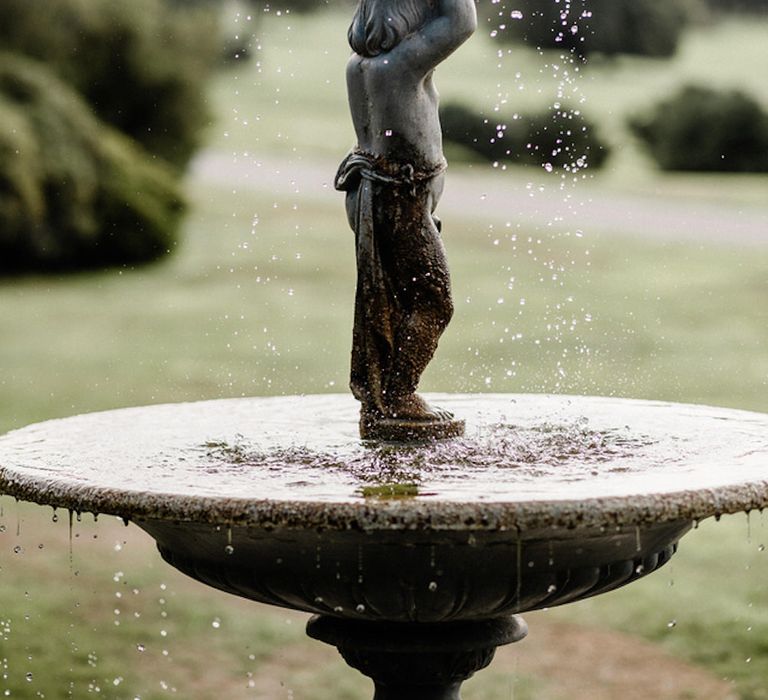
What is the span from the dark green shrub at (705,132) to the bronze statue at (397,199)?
16.4 meters

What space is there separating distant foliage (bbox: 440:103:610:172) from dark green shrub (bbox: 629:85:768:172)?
73 centimetres

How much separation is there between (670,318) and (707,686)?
10964 millimetres

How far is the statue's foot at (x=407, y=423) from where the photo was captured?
3893mm

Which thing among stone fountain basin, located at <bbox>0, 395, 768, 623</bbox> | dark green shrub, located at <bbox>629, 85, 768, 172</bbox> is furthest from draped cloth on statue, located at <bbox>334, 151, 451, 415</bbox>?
dark green shrub, located at <bbox>629, 85, 768, 172</bbox>

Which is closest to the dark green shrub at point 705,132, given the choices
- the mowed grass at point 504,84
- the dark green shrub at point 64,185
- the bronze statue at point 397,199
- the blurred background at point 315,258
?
the blurred background at point 315,258

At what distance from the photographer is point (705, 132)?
67.6 feet

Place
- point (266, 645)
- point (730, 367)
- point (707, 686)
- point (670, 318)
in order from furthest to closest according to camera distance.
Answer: point (670, 318) < point (730, 367) < point (266, 645) < point (707, 686)

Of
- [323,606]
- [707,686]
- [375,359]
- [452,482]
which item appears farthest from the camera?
[707,686]

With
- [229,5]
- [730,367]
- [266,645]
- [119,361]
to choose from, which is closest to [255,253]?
[229,5]

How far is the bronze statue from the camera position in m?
3.78

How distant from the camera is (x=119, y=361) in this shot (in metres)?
16.0

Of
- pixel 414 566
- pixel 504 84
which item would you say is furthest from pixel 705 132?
pixel 414 566

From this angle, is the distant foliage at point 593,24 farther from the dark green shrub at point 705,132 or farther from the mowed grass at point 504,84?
the dark green shrub at point 705,132

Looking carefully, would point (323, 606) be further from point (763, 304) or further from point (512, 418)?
point (763, 304)
